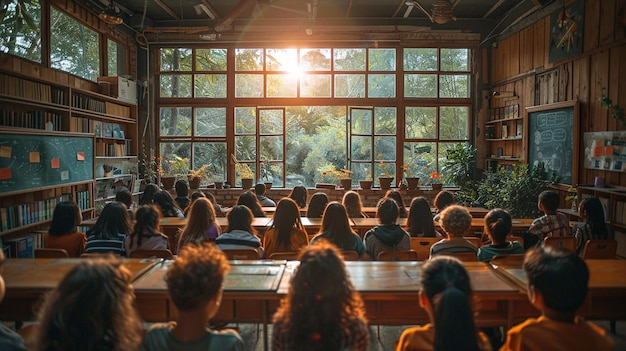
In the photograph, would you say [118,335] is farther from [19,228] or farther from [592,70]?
[592,70]

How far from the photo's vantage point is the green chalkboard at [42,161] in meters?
5.30

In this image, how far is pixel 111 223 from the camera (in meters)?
4.00

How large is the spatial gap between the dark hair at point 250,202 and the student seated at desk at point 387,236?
6.99 feet

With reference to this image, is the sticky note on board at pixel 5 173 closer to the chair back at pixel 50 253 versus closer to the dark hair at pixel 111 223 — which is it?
the dark hair at pixel 111 223

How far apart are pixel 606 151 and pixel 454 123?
4256mm

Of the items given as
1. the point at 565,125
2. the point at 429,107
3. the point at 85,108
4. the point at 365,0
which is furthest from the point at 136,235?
the point at 429,107

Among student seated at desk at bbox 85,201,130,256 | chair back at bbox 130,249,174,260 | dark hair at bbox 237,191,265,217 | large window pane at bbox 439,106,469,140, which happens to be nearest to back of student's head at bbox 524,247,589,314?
chair back at bbox 130,249,174,260

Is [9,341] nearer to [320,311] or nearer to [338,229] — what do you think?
[320,311]

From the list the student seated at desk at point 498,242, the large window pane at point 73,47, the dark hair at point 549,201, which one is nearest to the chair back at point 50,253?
the student seated at desk at point 498,242

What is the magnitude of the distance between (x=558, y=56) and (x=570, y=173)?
5.92 ft

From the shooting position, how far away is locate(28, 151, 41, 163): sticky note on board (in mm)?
5703

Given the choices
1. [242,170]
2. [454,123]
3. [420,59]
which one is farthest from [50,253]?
[454,123]

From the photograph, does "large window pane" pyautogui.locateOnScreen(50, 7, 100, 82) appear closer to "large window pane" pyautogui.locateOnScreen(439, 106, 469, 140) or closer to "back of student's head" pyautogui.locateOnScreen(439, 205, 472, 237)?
"back of student's head" pyautogui.locateOnScreen(439, 205, 472, 237)

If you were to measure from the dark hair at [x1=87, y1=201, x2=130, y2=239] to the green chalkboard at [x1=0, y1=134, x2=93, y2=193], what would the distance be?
6.62 feet
